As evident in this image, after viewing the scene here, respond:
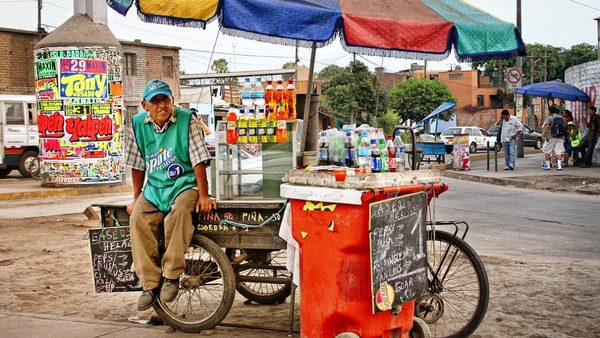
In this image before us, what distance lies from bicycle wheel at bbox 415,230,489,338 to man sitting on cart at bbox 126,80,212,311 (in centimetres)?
172

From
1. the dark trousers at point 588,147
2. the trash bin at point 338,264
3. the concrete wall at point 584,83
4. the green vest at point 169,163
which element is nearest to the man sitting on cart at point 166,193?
the green vest at point 169,163

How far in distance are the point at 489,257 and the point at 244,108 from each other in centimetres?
405

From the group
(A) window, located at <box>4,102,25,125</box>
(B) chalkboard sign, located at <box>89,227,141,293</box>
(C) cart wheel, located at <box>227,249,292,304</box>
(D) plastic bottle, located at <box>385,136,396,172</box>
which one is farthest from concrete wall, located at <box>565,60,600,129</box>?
(B) chalkboard sign, located at <box>89,227,141,293</box>

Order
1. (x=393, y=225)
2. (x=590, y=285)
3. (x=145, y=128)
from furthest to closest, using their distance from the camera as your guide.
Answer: (x=590, y=285) < (x=145, y=128) < (x=393, y=225)

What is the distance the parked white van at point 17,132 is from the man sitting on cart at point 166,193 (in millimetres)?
19386

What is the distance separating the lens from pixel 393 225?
14.9 feet

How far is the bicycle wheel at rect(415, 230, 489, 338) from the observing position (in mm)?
5113

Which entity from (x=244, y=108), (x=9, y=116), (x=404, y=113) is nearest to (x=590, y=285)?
(x=244, y=108)

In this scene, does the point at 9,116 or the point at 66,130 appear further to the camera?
the point at 9,116

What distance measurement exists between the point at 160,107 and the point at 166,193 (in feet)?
2.12

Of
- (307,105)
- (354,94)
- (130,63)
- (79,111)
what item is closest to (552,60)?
(354,94)

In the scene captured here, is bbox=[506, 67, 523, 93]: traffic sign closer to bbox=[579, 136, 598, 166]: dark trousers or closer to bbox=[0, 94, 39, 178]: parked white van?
bbox=[579, 136, 598, 166]: dark trousers

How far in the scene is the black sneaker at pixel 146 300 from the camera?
5492mm

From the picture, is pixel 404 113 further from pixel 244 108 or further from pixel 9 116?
pixel 244 108
